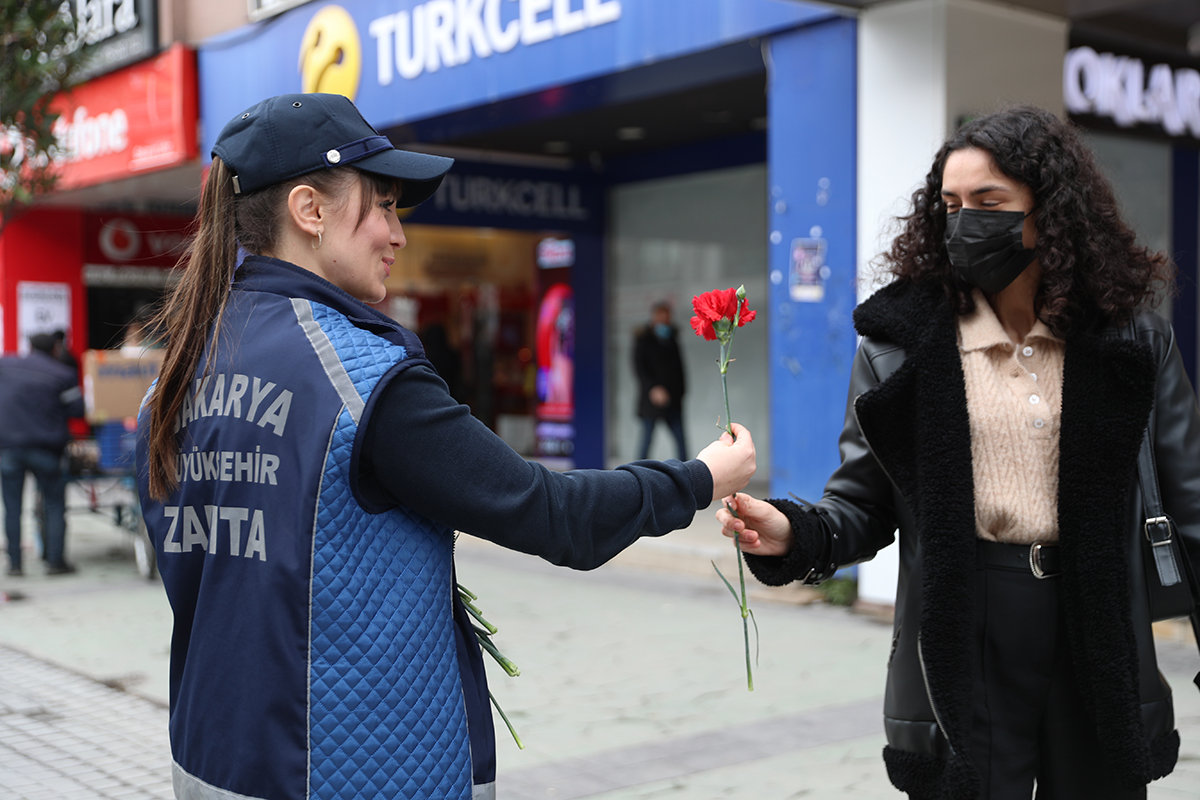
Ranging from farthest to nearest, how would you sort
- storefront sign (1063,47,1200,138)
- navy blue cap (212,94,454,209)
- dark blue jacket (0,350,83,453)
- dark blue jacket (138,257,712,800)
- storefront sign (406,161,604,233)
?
storefront sign (406,161,604,233), dark blue jacket (0,350,83,453), storefront sign (1063,47,1200,138), navy blue cap (212,94,454,209), dark blue jacket (138,257,712,800)

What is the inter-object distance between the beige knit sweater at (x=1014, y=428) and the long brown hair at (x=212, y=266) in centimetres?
124

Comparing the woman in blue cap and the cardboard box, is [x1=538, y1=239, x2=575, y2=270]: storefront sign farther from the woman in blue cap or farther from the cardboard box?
the woman in blue cap

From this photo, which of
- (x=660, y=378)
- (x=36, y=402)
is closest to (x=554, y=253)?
(x=660, y=378)

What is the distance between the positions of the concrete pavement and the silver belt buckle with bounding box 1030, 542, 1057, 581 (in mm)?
2259

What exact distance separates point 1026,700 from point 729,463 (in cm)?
76

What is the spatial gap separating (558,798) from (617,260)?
10802 millimetres

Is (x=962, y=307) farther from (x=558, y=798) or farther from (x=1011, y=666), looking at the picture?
(x=558, y=798)

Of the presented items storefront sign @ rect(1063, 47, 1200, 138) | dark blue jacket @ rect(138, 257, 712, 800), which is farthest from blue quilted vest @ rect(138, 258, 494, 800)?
storefront sign @ rect(1063, 47, 1200, 138)

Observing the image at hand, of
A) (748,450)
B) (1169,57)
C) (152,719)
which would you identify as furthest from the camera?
(1169,57)

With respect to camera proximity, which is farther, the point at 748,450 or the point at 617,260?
the point at 617,260

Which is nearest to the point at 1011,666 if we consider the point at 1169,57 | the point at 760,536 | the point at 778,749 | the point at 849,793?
the point at 760,536

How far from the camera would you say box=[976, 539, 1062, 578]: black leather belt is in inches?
87.8

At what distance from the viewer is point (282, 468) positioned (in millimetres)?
1715

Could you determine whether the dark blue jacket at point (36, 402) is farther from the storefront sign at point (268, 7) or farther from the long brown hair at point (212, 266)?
the long brown hair at point (212, 266)
